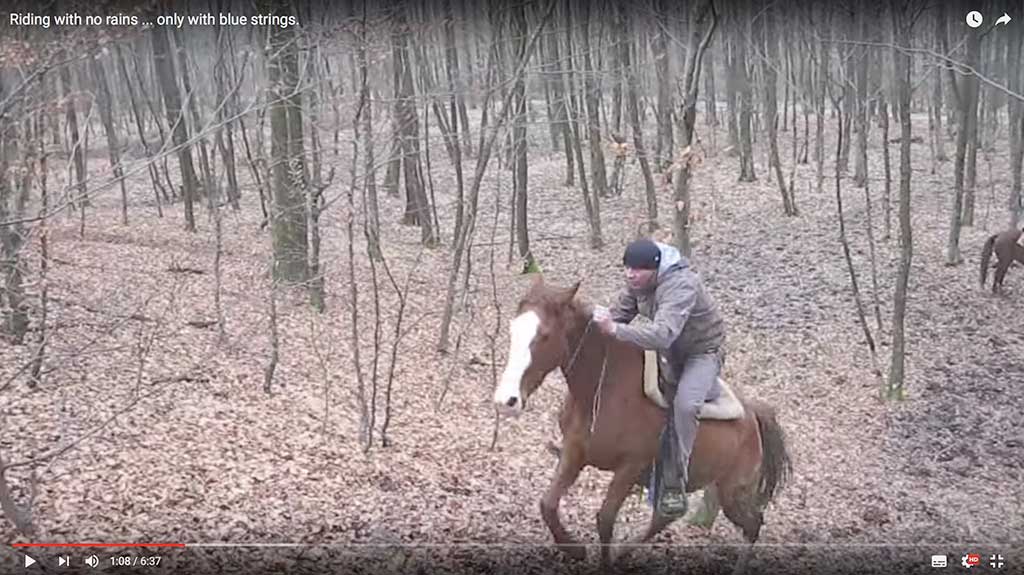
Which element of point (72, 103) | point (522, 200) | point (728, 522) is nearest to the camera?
point (728, 522)

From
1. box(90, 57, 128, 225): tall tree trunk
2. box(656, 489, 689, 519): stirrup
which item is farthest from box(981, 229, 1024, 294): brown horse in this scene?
box(90, 57, 128, 225): tall tree trunk

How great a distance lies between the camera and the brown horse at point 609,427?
150 inches

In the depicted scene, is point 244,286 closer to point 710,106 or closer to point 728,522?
point 728,522

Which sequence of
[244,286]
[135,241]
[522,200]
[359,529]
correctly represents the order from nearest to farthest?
[359,529] → [244,286] → [135,241] → [522,200]

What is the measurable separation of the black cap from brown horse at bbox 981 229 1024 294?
711cm

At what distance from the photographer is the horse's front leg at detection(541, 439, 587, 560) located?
4.34 metres

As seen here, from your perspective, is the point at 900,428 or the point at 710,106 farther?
the point at 710,106

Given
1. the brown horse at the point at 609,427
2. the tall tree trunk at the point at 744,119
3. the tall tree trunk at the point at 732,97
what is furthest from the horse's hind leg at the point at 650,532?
the tall tree trunk at the point at 732,97

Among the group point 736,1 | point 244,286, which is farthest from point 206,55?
point 736,1

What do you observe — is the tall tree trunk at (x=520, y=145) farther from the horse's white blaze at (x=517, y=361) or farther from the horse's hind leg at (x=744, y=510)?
the horse's white blaze at (x=517, y=361)

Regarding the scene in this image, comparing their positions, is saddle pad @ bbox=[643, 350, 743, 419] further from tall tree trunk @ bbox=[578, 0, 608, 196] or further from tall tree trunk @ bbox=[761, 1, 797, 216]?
tall tree trunk @ bbox=[578, 0, 608, 196]

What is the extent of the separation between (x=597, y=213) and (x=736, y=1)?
465cm

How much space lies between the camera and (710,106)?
1742 centimetres

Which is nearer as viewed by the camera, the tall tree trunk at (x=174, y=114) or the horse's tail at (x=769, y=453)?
the horse's tail at (x=769, y=453)
